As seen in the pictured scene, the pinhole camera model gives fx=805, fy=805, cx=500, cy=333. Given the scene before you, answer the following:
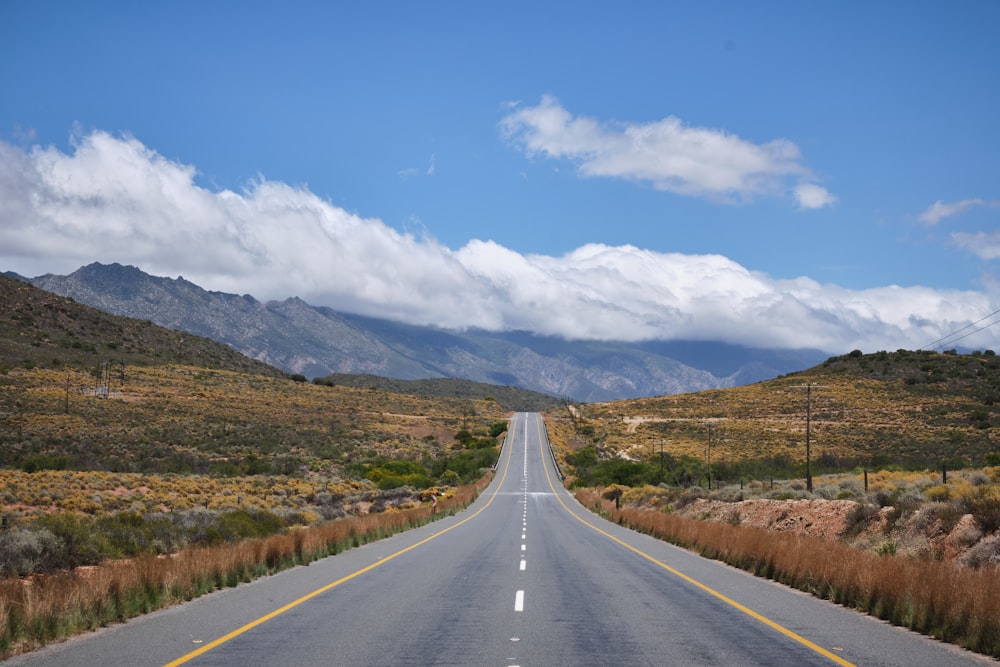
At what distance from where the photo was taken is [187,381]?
107062 millimetres

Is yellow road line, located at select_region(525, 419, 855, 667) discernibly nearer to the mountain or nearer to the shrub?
the shrub

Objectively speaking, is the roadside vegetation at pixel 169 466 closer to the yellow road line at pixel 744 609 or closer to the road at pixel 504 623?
the road at pixel 504 623

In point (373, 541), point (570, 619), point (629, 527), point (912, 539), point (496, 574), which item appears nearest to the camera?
point (570, 619)

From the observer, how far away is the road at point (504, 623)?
9.23 metres

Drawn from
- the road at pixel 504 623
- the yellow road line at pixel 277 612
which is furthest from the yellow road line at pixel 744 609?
the yellow road line at pixel 277 612

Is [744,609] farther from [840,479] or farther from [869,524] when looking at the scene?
[840,479]

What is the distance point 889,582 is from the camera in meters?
13.2

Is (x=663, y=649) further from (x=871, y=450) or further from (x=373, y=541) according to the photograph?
(x=871, y=450)

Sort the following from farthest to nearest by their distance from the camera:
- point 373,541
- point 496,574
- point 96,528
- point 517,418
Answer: point 517,418 → point 373,541 → point 96,528 → point 496,574

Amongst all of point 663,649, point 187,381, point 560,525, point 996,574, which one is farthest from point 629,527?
point 187,381

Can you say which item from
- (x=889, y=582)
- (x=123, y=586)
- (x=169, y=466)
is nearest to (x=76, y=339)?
(x=169, y=466)

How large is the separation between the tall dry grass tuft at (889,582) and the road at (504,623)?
0.41 meters

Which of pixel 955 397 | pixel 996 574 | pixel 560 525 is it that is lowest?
pixel 560 525

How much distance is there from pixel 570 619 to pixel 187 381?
10425cm
